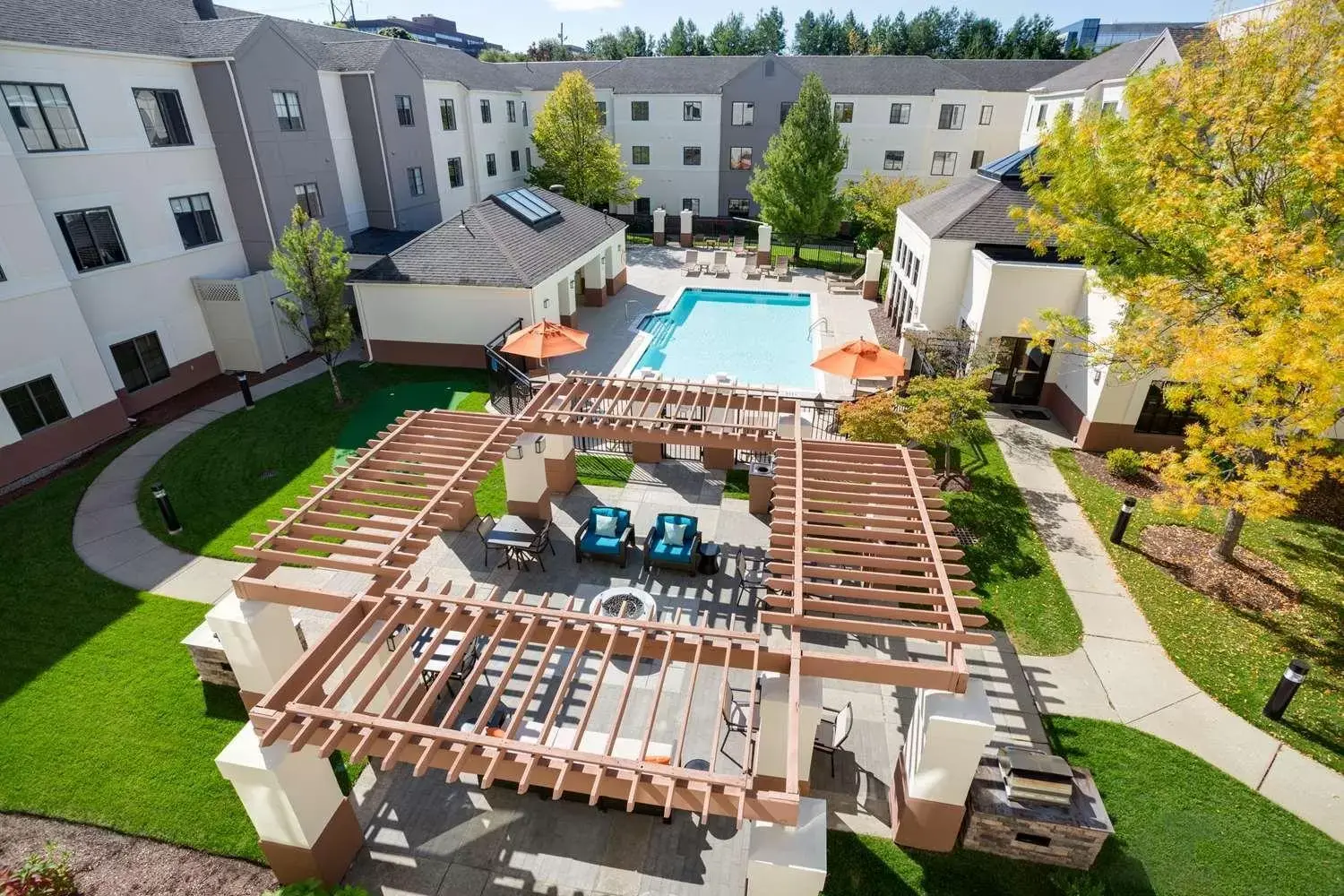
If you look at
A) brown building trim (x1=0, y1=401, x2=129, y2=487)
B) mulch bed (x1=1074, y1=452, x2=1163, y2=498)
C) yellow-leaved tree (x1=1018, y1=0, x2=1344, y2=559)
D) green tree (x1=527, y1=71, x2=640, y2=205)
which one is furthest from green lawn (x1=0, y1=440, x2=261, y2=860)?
green tree (x1=527, y1=71, x2=640, y2=205)

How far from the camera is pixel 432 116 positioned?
35.8 m

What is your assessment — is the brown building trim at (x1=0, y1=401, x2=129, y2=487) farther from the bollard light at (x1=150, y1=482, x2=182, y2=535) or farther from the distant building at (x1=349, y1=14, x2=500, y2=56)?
the distant building at (x1=349, y1=14, x2=500, y2=56)

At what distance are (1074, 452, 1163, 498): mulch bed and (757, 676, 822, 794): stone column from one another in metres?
13.8

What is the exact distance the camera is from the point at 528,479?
52.3 feet

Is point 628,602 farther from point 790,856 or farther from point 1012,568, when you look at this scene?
point 1012,568

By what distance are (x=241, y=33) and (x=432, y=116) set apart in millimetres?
13501

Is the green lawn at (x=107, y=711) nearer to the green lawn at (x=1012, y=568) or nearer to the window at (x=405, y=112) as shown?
the green lawn at (x=1012, y=568)

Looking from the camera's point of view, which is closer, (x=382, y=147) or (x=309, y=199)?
(x=309, y=199)

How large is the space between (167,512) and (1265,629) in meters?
23.9

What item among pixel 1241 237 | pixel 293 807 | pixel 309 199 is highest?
pixel 1241 237

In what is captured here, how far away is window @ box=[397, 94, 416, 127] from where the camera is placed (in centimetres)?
3259

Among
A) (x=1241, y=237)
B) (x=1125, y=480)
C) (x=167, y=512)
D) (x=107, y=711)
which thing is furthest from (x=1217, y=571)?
(x=167, y=512)

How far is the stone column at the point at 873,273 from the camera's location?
33.5m

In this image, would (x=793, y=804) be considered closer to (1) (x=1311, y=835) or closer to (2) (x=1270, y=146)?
(1) (x=1311, y=835)
